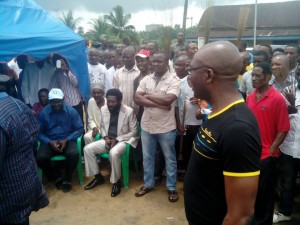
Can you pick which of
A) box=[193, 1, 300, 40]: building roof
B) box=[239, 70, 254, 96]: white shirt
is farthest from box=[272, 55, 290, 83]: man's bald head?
box=[193, 1, 300, 40]: building roof

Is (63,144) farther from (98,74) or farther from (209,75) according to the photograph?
(209,75)

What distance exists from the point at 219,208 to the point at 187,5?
1496 centimetres

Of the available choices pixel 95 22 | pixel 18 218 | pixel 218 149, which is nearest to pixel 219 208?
pixel 218 149

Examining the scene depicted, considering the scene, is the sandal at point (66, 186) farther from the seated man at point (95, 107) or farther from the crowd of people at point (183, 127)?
the seated man at point (95, 107)

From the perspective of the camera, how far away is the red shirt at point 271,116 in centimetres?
271

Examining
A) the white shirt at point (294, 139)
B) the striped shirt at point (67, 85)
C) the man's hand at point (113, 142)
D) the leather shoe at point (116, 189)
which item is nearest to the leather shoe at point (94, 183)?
the leather shoe at point (116, 189)

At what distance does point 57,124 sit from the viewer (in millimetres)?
4516

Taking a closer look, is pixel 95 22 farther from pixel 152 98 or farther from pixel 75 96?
pixel 152 98

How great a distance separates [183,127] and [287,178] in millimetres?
1460

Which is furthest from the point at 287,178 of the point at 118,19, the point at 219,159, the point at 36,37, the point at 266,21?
the point at 118,19

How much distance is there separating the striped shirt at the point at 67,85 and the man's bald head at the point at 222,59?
179 inches

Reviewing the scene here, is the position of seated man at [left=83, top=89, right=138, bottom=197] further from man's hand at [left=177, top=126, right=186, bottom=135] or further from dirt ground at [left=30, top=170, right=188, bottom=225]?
man's hand at [left=177, top=126, right=186, bottom=135]

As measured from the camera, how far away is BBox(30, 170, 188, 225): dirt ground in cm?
349

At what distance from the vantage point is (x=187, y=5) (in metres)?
15.0
